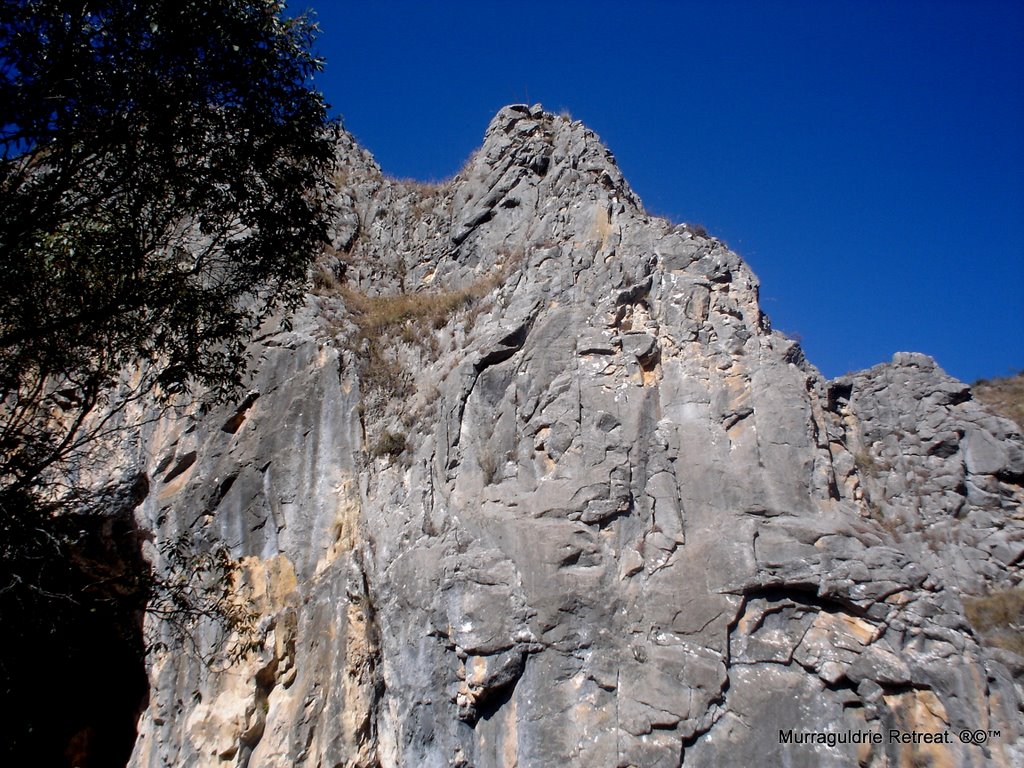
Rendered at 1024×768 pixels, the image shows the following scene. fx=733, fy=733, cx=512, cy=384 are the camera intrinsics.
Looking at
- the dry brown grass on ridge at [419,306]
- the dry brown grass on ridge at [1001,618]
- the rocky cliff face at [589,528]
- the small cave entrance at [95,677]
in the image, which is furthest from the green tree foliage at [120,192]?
the dry brown grass on ridge at [1001,618]

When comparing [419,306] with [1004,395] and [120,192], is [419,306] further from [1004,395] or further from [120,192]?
[1004,395]

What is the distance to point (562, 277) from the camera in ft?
51.1

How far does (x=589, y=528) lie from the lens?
1229 centimetres

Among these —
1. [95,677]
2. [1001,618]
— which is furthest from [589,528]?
[95,677]

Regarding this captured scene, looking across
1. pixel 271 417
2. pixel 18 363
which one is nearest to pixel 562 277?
pixel 271 417

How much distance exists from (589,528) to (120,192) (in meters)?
8.47

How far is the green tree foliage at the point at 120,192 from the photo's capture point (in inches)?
307

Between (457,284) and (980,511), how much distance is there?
13.7 m

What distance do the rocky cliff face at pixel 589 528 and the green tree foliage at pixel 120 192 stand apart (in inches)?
195

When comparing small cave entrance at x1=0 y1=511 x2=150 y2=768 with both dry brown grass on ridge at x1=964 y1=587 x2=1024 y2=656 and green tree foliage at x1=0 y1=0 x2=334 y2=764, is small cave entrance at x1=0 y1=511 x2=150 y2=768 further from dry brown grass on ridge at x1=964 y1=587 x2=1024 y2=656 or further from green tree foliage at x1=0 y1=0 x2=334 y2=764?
dry brown grass on ridge at x1=964 y1=587 x2=1024 y2=656

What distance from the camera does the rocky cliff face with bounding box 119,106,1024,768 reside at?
35.1 feet

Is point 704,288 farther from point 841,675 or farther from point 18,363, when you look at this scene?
point 18,363

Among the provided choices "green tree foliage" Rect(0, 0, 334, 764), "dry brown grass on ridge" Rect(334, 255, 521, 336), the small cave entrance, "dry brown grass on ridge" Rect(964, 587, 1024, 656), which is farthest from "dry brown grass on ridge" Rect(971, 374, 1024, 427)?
the small cave entrance

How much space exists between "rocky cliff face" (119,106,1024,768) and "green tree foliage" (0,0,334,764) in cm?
496
